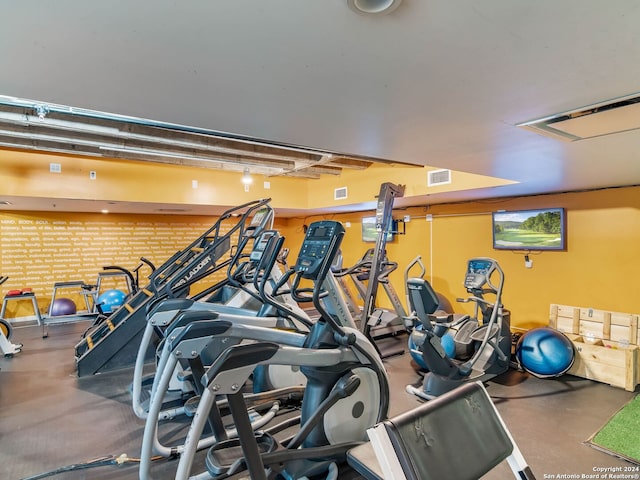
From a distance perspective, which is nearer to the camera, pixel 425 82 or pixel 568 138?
pixel 425 82

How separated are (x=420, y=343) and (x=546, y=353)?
1.61m

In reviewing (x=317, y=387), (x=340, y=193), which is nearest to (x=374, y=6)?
(x=317, y=387)

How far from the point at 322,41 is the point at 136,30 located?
0.57 meters

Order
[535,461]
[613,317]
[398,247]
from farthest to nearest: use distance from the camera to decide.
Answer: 1. [398,247]
2. [613,317]
3. [535,461]

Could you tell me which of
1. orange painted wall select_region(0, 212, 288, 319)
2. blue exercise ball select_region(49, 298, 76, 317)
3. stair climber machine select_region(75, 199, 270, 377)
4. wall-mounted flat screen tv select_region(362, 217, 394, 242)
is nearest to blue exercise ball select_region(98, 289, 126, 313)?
blue exercise ball select_region(49, 298, 76, 317)

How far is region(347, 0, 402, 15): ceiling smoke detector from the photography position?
35.9 inches

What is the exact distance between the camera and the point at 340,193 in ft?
21.9

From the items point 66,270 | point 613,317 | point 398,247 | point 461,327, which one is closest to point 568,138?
point 461,327

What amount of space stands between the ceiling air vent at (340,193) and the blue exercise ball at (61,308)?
5.30 metres

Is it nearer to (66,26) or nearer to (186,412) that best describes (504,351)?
(186,412)

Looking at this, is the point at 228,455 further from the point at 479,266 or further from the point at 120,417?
the point at 479,266

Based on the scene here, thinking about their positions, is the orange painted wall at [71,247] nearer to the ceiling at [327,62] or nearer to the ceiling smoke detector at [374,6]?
the ceiling at [327,62]

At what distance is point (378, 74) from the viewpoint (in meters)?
1.35

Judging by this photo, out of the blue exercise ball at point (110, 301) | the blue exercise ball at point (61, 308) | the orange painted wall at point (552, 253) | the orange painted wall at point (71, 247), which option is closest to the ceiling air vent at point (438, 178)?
the orange painted wall at point (552, 253)
